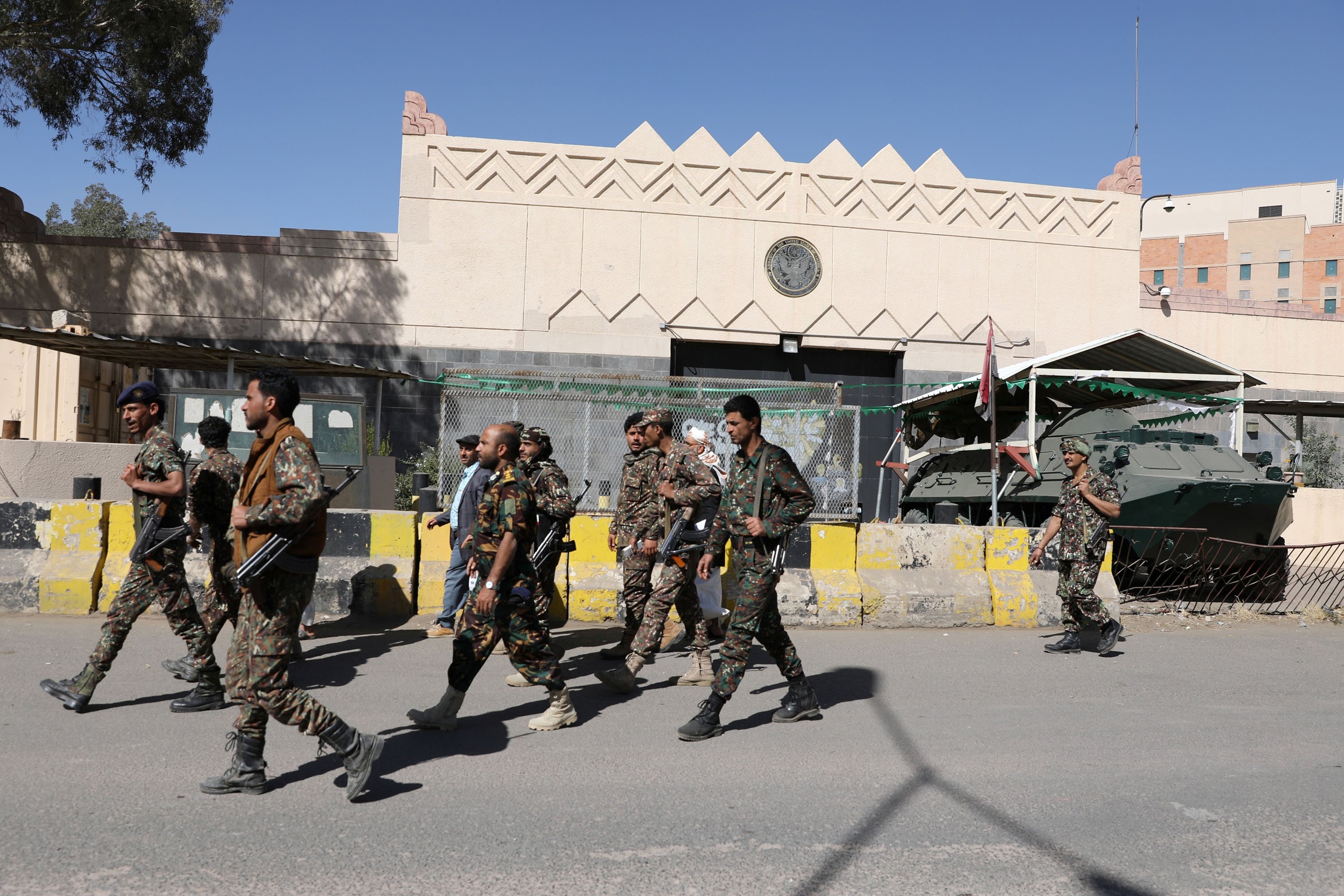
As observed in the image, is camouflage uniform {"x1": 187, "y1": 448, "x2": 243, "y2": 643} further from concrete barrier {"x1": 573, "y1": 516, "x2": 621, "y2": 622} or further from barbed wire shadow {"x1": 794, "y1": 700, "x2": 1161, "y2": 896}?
barbed wire shadow {"x1": 794, "y1": 700, "x2": 1161, "y2": 896}

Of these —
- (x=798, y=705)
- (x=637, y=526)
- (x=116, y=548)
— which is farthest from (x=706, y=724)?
(x=116, y=548)

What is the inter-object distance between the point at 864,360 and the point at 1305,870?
58.7 feet

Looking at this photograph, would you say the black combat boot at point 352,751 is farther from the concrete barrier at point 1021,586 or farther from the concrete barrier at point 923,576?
the concrete barrier at point 1021,586

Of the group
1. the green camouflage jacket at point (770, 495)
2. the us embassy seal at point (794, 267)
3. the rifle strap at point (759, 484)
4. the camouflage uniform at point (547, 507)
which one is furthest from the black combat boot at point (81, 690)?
the us embassy seal at point (794, 267)

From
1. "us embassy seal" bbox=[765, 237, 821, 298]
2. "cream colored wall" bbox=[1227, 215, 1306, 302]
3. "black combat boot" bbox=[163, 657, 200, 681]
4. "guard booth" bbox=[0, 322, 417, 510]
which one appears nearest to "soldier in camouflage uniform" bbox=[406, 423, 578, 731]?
"black combat boot" bbox=[163, 657, 200, 681]

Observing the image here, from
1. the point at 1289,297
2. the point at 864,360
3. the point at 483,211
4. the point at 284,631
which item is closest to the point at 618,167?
the point at 483,211

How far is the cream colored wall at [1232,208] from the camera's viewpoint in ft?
231

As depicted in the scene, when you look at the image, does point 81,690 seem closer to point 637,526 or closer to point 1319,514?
point 637,526

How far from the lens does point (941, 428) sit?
1688 centimetres

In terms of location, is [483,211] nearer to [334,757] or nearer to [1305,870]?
[334,757]

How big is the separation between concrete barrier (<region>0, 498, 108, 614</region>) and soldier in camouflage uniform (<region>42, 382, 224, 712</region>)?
2.94 meters

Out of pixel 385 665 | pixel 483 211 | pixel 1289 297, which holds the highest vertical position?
pixel 1289 297

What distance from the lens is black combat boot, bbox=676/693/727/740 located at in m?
5.39

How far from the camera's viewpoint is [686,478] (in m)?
6.71
